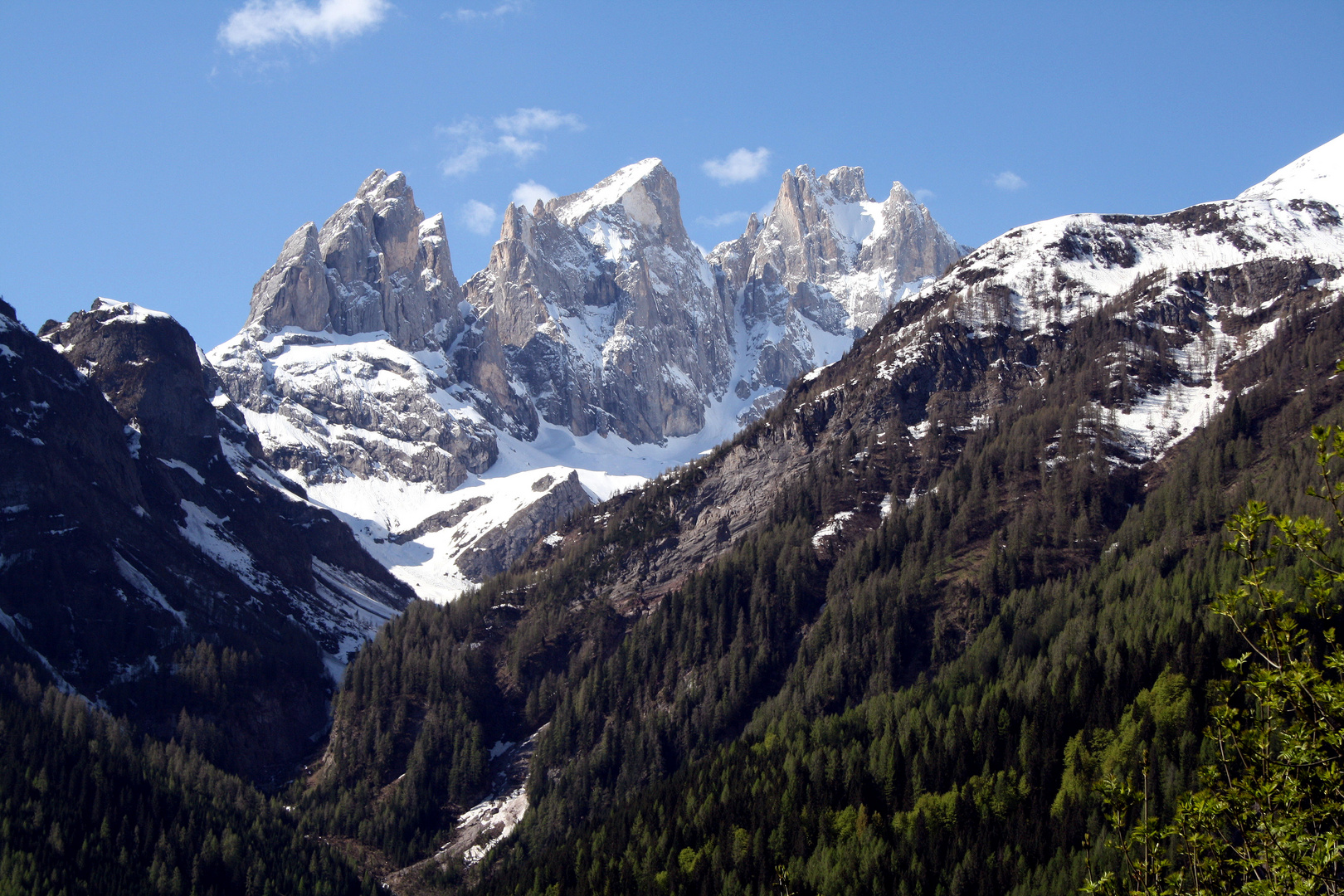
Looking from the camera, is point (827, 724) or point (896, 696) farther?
point (896, 696)

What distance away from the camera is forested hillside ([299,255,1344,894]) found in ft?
336

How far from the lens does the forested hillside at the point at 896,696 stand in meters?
102

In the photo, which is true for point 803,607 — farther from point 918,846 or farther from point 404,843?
point 918,846

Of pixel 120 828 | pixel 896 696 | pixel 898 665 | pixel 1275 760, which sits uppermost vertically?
pixel 120 828

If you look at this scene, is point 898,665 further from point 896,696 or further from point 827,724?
point 827,724

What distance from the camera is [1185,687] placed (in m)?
106

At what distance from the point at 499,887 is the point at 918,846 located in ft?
153

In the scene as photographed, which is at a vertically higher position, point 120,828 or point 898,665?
point 120,828

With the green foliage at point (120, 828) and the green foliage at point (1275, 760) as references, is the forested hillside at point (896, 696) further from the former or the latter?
the green foliage at point (1275, 760)

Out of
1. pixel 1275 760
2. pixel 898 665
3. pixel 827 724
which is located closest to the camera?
pixel 1275 760

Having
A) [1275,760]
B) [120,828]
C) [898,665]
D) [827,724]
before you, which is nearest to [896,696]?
[827,724]

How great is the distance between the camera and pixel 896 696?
433ft

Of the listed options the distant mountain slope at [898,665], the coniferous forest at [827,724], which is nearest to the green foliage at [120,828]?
the coniferous forest at [827,724]

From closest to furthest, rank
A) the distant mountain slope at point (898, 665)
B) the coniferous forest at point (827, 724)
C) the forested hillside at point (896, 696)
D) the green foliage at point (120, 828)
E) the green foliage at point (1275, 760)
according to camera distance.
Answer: the green foliage at point (1275, 760) → the forested hillside at point (896, 696) → the coniferous forest at point (827, 724) → the distant mountain slope at point (898, 665) → the green foliage at point (120, 828)
